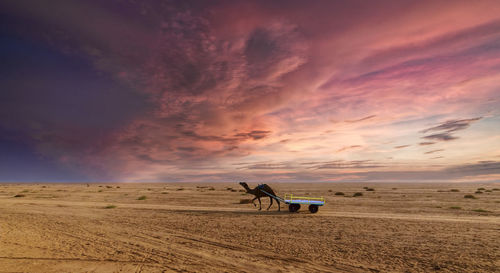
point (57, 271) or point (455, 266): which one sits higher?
point (57, 271)

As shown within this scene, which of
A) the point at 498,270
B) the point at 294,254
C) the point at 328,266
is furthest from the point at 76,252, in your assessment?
the point at 498,270

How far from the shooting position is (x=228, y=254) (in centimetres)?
1146

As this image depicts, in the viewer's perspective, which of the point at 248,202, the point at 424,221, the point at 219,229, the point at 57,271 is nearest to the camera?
the point at 57,271

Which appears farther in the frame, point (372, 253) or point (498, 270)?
point (372, 253)

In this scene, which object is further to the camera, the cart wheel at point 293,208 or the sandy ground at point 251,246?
the cart wheel at point 293,208

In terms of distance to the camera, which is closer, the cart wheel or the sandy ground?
the sandy ground

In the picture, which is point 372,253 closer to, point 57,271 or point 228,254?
point 228,254

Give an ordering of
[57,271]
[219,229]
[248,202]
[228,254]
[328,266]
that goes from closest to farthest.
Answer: [57,271], [328,266], [228,254], [219,229], [248,202]

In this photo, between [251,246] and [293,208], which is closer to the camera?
[251,246]

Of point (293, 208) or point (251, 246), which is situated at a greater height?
point (293, 208)

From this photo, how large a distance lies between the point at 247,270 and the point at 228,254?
216 centimetres

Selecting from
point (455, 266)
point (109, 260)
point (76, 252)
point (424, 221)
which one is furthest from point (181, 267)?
point (424, 221)

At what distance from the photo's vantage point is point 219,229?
17.1 metres

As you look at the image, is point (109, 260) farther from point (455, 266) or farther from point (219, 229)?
point (455, 266)
